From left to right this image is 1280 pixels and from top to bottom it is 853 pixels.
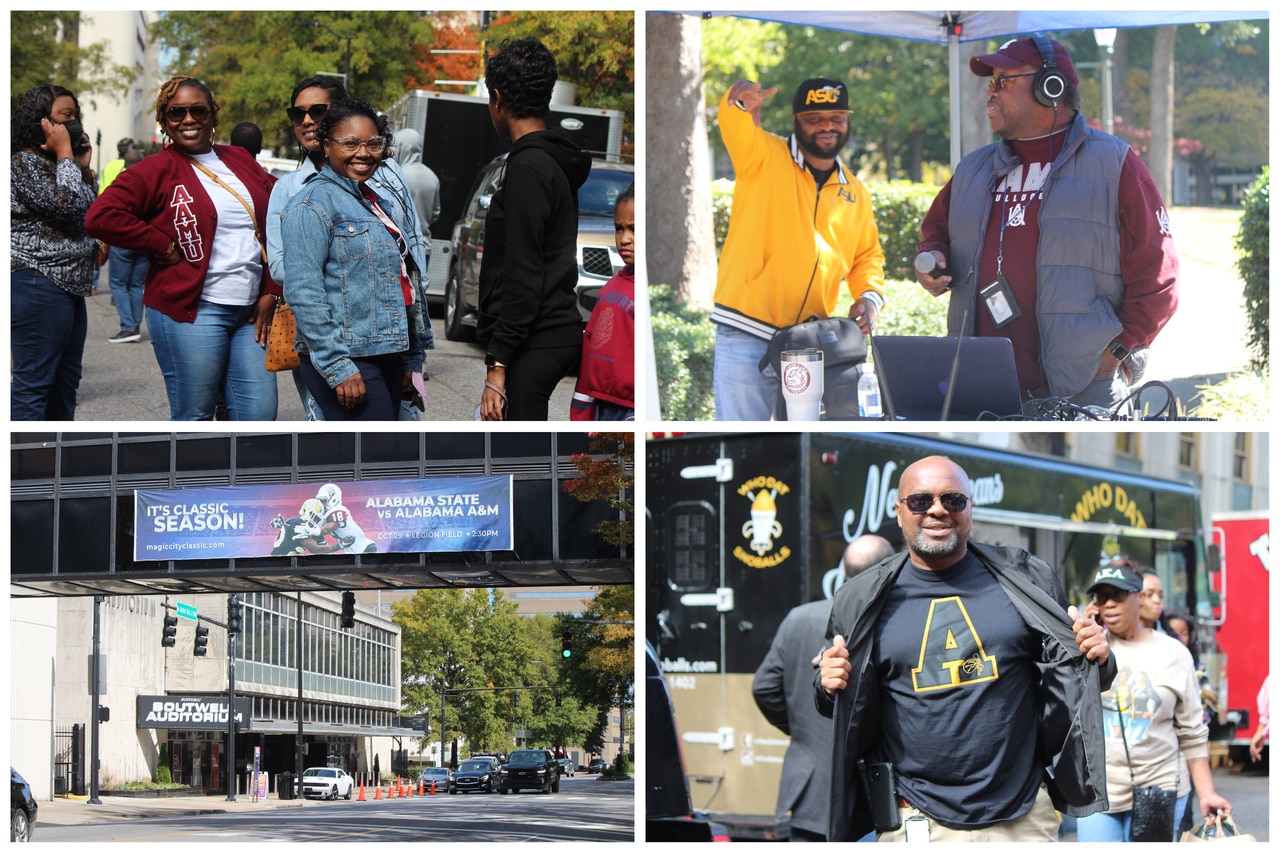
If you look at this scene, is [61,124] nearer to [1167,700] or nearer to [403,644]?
[403,644]

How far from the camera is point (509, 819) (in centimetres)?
544

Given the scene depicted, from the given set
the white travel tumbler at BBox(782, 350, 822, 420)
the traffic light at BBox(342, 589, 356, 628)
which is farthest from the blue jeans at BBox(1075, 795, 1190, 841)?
the traffic light at BBox(342, 589, 356, 628)

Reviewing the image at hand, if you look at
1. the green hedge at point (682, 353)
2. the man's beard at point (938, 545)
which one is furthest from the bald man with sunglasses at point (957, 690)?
the green hedge at point (682, 353)

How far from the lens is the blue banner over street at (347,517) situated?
5.41 metres

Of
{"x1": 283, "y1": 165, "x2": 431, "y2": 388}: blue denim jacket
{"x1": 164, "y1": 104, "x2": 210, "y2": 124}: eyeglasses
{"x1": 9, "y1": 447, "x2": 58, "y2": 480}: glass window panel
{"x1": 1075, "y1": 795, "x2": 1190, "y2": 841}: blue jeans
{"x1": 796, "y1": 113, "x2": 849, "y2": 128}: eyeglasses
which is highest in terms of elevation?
{"x1": 796, "y1": 113, "x2": 849, "y2": 128}: eyeglasses

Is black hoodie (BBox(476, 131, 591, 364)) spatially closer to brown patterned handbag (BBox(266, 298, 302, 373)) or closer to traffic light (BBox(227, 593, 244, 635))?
brown patterned handbag (BBox(266, 298, 302, 373))

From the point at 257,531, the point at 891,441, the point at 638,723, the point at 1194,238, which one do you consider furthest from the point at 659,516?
the point at 1194,238

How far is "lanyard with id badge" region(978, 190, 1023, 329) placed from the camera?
18.6ft

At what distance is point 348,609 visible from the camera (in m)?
5.45

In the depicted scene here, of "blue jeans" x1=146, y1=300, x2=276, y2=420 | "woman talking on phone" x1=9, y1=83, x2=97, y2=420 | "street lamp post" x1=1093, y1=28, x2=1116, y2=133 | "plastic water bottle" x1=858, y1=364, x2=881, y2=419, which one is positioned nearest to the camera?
"blue jeans" x1=146, y1=300, x2=276, y2=420

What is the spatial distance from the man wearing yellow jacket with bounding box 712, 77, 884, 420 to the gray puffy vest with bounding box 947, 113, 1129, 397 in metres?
0.51

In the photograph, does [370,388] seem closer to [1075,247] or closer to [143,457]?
[143,457]

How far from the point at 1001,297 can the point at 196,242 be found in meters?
3.04

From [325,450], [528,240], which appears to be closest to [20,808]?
[325,450]
